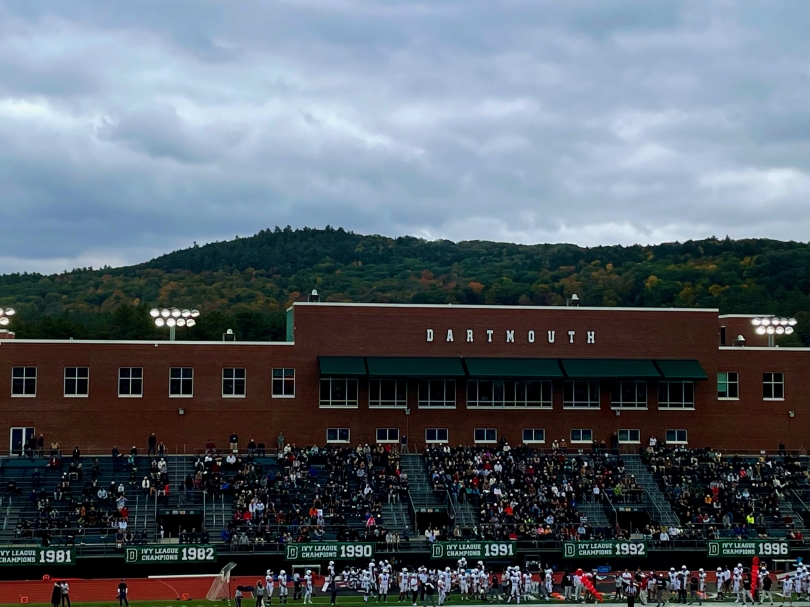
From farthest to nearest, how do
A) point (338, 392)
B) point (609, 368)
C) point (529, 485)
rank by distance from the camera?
point (609, 368)
point (338, 392)
point (529, 485)

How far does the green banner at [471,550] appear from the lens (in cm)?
4903

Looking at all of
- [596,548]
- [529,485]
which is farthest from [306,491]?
[596,548]

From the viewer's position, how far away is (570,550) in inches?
1961

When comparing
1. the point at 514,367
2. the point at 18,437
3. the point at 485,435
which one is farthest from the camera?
the point at 485,435

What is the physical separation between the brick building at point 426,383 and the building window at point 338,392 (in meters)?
0.08

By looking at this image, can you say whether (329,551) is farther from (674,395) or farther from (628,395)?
(674,395)

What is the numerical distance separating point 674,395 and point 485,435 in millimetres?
12134

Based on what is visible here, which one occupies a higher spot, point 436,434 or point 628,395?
point 628,395

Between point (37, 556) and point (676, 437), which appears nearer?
point (37, 556)

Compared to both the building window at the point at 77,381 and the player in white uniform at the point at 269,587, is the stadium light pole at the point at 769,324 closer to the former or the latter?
the player in white uniform at the point at 269,587

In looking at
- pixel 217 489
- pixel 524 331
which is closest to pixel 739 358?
pixel 524 331

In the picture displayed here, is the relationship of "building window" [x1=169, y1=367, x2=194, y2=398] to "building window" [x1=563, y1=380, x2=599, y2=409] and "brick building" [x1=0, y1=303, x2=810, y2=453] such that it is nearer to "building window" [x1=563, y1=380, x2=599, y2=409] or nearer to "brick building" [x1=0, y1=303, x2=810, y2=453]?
"brick building" [x1=0, y1=303, x2=810, y2=453]

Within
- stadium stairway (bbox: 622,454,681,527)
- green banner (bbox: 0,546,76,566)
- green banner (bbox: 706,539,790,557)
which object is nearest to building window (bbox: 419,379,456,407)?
stadium stairway (bbox: 622,454,681,527)

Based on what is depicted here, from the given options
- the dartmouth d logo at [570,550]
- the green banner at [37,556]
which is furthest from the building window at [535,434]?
the green banner at [37,556]
